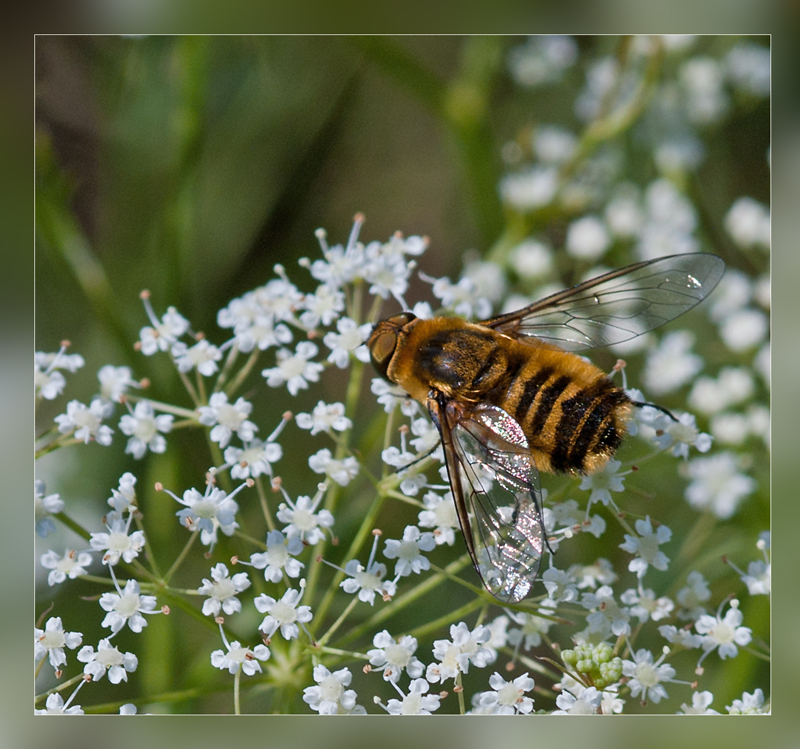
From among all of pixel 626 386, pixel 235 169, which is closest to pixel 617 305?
pixel 626 386

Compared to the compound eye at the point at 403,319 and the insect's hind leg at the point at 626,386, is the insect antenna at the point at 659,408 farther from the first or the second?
the compound eye at the point at 403,319

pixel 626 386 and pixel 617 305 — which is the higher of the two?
pixel 617 305

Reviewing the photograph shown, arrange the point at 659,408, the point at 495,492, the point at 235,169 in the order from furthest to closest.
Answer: the point at 235,169
the point at 659,408
the point at 495,492

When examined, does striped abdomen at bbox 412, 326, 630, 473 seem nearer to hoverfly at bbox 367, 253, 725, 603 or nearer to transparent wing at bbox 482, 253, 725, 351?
hoverfly at bbox 367, 253, 725, 603

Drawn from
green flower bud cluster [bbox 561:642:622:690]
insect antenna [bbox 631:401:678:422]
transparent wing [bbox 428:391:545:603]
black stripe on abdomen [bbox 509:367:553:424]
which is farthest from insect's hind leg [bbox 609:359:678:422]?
green flower bud cluster [bbox 561:642:622:690]

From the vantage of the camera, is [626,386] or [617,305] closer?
[617,305]

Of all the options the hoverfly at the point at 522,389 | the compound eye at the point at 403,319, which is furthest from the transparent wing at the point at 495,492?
the compound eye at the point at 403,319

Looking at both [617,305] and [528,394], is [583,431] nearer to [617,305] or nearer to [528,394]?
[528,394]
